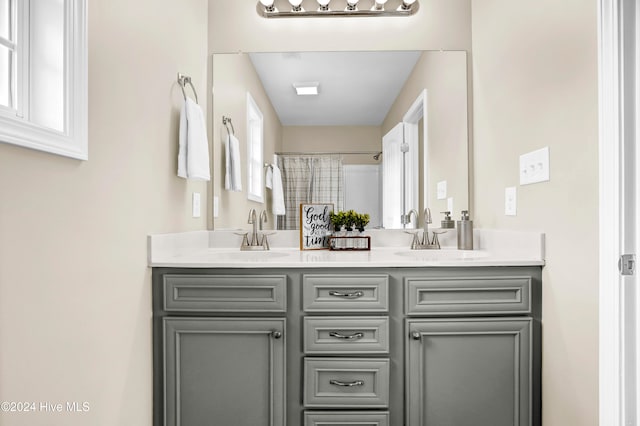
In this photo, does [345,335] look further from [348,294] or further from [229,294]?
[229,294]

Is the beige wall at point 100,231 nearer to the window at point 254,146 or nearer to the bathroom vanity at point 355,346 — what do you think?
the bathroom vanity at point 355,346

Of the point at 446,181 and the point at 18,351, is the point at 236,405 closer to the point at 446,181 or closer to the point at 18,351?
the point at 18,351

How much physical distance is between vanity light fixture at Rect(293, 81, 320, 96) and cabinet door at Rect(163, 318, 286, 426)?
4.18 feet

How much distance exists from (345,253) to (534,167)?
34.7 inches

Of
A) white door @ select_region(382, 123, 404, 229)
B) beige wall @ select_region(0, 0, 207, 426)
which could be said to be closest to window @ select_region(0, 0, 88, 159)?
beige wall @ select_region(0, 0, 207, 426)

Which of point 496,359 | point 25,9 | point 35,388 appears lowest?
point 496,359

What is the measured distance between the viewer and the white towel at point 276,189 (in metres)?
2.17

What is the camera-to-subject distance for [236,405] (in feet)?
4.96

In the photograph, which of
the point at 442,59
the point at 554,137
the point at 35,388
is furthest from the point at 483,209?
the point at 35,388

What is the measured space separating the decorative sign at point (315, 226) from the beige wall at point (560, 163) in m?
0.87

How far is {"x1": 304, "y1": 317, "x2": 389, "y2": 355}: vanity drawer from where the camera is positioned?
1501mm

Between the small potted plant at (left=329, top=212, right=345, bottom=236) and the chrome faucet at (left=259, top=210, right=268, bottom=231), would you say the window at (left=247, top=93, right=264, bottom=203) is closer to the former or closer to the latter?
the chrome faucet at (left=259, top=210, right=268, bottom=231)
